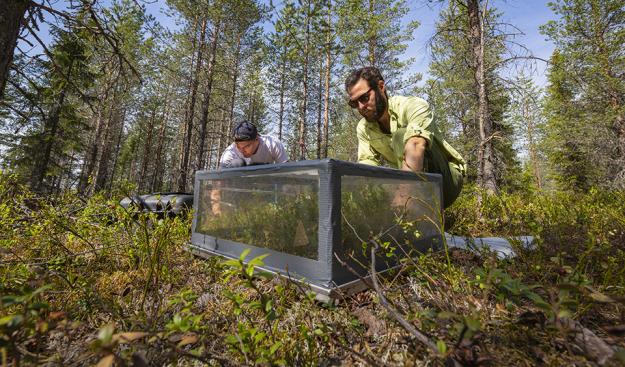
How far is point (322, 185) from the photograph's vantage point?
4.59 feet

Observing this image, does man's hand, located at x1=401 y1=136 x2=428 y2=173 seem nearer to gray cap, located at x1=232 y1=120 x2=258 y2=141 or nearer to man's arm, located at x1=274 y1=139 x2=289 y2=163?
gray cap, located at x1=232 y1=120 x2=258 y2=141

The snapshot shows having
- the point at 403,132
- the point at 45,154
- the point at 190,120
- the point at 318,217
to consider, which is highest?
the point at 190,120

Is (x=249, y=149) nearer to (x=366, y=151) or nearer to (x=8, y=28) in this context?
(x=366, y=151)

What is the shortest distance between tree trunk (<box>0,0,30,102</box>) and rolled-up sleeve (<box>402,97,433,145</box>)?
276 centimetres

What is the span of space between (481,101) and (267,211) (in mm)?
4868

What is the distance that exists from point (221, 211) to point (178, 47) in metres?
15.3

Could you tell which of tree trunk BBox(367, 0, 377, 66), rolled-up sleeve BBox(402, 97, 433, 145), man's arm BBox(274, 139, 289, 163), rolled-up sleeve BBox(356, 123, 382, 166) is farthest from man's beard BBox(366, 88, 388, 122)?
tree trunk BBox(367, 0, 377, 66)

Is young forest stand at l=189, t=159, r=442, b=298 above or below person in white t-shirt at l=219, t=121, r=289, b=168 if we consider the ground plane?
below

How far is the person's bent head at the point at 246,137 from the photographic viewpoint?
3.59 meters

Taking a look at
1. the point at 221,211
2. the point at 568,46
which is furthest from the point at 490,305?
the point at 568,46

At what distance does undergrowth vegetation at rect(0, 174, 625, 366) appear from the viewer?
733 mm

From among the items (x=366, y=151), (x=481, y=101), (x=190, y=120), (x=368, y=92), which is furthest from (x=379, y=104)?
(x=190, y=120)

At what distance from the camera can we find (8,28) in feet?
5.39

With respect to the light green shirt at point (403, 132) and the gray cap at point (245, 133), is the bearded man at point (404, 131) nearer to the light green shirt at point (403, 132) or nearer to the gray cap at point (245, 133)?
the light green shirt at point (403, 132)
